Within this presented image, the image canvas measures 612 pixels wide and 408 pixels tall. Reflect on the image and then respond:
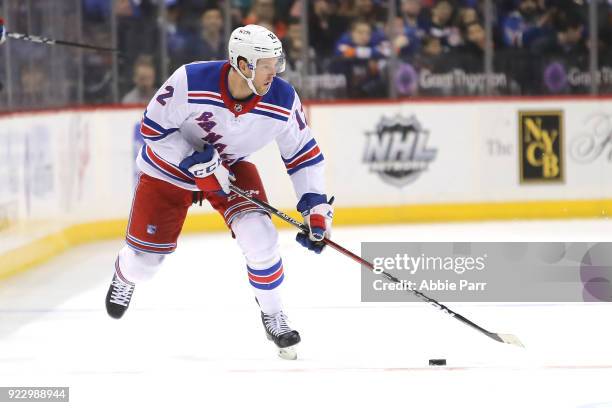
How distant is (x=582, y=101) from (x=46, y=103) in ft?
12.9

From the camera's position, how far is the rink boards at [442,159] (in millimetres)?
8109

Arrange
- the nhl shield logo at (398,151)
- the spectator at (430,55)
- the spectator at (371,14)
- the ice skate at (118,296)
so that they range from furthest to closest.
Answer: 1. the spectator at (430,55)
2. the spectator at (371,14)
3. the nhl shield logo at (398,151)
4. the ice skate at (118,296)

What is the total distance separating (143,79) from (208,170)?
15.3ft

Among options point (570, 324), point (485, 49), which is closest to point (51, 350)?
point (570, 324)

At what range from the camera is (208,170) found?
12.8 feet

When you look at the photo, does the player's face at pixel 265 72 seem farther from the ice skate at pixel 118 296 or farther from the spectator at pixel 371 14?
the spectator at pixel 371 14

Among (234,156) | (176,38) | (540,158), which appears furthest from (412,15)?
(234,156)

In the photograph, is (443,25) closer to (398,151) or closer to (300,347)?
(398,151)

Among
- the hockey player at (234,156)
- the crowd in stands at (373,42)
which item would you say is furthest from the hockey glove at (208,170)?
the crowd in stands at (373,42)

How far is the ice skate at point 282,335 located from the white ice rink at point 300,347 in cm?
5

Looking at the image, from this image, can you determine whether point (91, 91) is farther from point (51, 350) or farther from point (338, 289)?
point (51, 350)

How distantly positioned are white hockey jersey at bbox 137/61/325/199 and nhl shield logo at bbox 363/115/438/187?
435cm

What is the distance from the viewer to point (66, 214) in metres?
7.34

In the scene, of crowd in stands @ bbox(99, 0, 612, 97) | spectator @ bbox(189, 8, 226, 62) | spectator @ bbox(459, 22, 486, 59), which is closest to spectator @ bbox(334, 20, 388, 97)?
crowd in stands @ bbox(99, 0, 612, 97)
